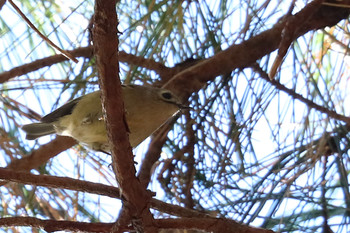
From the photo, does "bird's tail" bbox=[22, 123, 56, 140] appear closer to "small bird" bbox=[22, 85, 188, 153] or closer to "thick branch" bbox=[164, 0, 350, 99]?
"small bird" bbox=[22, 85, 188, 153]

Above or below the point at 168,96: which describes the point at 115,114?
below

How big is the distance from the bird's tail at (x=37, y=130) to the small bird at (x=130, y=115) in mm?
29

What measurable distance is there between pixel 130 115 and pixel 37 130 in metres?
0.41

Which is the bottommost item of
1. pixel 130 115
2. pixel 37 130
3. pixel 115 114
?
pixel 115 114

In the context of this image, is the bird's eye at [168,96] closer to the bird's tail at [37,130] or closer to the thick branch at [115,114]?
the bird's tail at [37,130]

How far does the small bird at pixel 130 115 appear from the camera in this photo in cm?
163

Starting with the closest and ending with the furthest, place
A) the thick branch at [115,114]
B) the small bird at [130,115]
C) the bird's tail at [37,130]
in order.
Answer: the thick branch at [115,114]
the small bird at [130,115]
the bird's tail at [37,130]

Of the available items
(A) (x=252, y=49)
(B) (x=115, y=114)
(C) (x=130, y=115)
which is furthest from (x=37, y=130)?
(B) (x=115, y=114)

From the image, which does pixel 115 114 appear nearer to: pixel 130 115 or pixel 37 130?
pixel 130 115

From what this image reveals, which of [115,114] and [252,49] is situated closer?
[115,114]

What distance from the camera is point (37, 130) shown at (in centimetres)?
186

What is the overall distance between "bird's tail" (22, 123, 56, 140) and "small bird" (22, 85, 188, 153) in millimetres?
29

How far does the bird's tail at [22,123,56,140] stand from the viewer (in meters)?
1.80

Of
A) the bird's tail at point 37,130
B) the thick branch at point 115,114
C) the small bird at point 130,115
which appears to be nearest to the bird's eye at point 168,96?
the small bird at point 130,115
